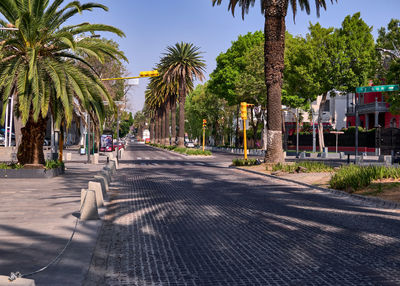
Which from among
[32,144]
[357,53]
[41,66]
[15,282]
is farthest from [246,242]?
[357,53]

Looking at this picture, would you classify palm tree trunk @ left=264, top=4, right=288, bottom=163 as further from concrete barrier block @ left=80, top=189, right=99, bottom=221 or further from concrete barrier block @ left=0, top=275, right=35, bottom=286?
concrete barrier block @ left=0, top=275, right=35, bottom=286

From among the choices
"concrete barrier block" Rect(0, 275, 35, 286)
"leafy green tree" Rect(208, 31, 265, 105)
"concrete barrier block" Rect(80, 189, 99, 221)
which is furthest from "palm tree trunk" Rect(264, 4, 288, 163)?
"leafy green tree" Rect(208, 31, 265, 105)

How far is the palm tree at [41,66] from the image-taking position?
18062 millimetres

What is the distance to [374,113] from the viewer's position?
191 ft

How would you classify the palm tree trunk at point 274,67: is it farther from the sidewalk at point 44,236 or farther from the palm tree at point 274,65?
the sidewalk at point 44,236

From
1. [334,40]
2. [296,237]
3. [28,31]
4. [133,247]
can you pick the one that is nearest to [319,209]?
[296,237]

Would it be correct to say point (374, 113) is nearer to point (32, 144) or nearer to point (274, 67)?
point (274, 67)

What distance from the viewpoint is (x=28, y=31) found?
18688 millimetres

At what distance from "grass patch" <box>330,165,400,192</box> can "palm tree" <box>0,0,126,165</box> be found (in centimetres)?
1071

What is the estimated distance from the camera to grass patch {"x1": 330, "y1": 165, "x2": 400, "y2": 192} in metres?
15.1

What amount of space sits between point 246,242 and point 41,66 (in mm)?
14474

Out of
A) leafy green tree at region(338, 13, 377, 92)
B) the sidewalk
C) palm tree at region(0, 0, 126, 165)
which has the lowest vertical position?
the sidewalk

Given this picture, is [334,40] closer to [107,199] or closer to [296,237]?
[107,199]

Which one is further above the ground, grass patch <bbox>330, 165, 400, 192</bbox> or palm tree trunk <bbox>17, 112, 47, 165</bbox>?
palm tree trunk <bbox>17, 112, 47, 165</bbox>
